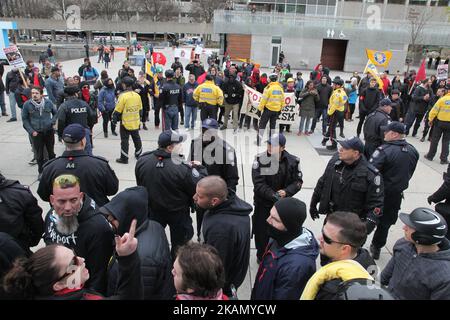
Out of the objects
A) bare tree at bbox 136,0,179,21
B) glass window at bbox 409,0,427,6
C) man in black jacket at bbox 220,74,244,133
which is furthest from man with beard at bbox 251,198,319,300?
bare tree at bbox 136,0,179,21

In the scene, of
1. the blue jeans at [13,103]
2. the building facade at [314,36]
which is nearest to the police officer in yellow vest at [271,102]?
the blue jeans at [13,103]

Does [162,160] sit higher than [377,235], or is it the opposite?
[162,160]

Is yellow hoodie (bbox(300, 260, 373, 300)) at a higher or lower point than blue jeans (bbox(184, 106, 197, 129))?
higher

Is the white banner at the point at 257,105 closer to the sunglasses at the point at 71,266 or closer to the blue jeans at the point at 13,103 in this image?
the blue jeans at the point at 13,103

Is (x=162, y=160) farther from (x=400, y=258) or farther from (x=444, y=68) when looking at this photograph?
(x=444, y=68)

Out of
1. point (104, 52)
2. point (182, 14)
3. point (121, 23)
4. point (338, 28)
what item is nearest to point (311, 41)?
point (338, 28)

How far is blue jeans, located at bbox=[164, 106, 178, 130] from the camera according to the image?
9.77 meters

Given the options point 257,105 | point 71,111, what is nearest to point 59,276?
point 71,111

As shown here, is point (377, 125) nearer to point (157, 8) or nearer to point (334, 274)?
point (334, 274)

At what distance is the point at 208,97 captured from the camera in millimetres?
9578

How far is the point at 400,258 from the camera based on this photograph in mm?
2895

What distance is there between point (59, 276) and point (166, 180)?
221 centimetres

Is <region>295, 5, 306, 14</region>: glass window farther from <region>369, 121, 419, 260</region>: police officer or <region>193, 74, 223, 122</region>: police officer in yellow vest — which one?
<region>369, 121, 419, 260</region>: police officer
